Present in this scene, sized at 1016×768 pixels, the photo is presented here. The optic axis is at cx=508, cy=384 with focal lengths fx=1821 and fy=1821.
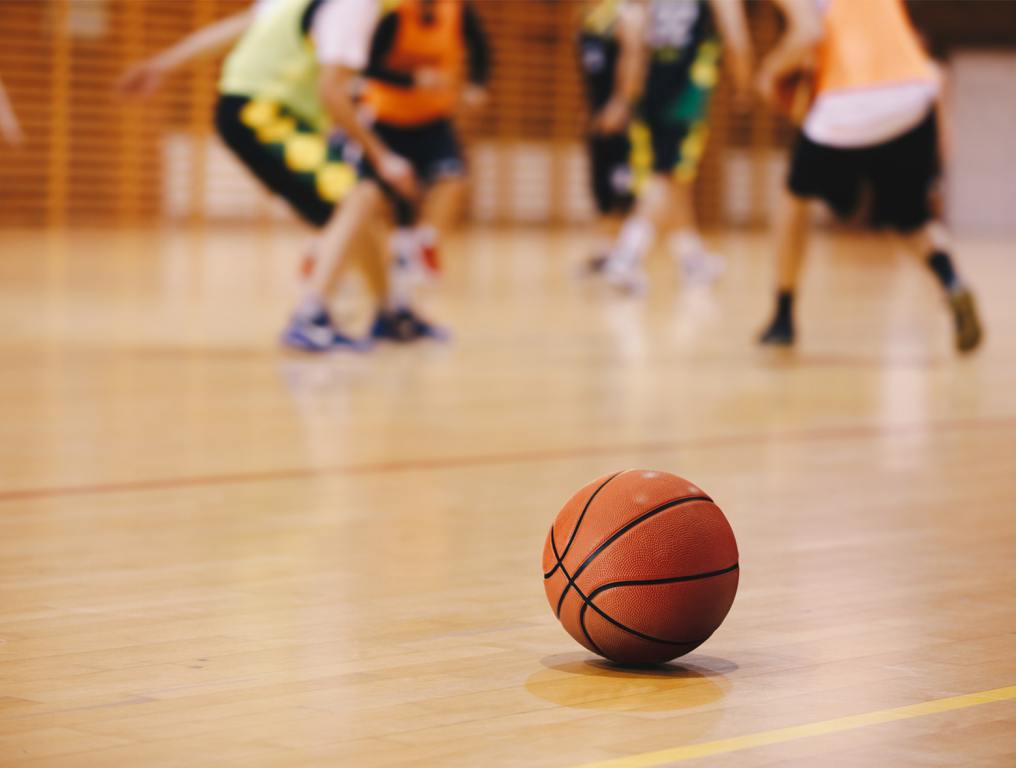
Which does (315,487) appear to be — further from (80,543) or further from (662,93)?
(662,93)

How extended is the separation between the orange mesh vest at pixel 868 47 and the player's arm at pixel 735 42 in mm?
2129

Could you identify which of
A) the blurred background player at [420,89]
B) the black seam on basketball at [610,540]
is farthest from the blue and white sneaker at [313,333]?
the black seam on basketball at [610,540]

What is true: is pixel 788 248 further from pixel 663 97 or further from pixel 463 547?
pixel 463 547

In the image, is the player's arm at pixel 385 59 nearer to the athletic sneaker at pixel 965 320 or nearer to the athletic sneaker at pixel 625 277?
the athletic sneaker at pixel 965 320

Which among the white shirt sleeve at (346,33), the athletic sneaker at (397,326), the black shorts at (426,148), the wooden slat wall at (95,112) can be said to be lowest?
the wooden slat wall at (95,112)

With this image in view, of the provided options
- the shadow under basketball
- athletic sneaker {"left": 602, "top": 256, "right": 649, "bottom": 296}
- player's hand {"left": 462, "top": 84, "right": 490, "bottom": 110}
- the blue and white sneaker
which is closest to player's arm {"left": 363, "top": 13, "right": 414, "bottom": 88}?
player's hand {"left": 462, "top": 84, "right": 490, "bottom": 110}

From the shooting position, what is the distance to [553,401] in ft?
21.9

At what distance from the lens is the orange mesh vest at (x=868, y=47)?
7.76m

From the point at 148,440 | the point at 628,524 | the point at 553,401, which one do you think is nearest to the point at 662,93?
the point at 553,401

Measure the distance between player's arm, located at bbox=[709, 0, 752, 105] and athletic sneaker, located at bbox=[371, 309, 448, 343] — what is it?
2.53 metres

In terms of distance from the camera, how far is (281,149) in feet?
25.3

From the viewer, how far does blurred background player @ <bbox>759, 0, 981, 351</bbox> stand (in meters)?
7.76

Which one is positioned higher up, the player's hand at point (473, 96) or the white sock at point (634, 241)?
the player's hand at point (473, 96)

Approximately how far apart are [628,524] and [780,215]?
5.69 metres
